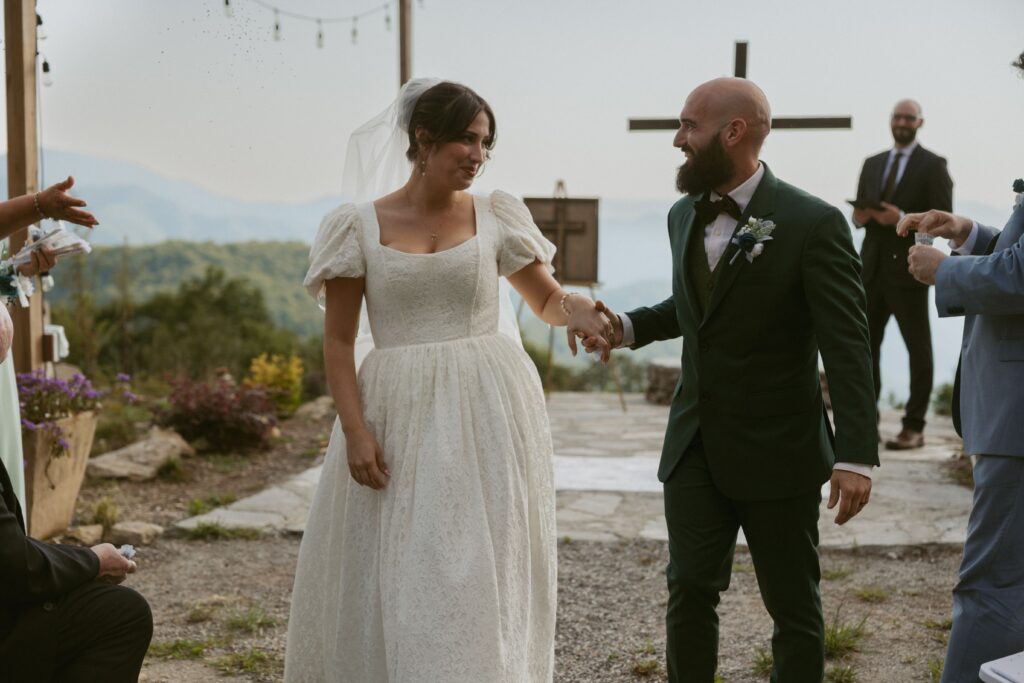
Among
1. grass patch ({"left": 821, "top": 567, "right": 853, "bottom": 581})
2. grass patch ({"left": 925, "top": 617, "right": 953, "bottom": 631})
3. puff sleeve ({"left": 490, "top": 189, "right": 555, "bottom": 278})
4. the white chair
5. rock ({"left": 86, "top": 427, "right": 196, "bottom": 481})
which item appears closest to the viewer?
the white chair

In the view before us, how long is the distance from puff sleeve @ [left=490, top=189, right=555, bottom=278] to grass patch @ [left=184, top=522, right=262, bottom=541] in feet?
9.96

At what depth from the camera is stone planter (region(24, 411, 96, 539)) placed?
5262mm

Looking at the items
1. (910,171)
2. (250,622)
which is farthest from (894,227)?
(250,622)

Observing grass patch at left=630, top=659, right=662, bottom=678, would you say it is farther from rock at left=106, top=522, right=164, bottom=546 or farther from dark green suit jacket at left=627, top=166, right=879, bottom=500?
rock at left=106, top=522, right=164, bottom=546

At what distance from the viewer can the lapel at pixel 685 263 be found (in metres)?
2.89

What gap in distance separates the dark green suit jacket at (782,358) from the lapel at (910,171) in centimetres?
499

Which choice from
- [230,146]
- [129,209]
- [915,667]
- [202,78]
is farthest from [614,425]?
[129,209]

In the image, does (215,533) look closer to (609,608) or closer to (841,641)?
(609,608)

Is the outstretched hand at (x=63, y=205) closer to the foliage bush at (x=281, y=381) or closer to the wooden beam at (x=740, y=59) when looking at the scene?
the wooden beam at (x=740, y=59)

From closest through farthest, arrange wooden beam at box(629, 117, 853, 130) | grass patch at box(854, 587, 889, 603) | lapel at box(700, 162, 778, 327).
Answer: lapel at box(700, 162, 778, 327), grass patch at box(854, 587, 889, 603), wooden beam at box(629, 117, 853, 130)

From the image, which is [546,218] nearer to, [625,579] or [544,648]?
[625,579]

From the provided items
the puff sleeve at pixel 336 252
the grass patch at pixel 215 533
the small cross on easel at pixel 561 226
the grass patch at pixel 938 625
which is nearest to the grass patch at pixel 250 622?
the grass patch at pixel 215 533

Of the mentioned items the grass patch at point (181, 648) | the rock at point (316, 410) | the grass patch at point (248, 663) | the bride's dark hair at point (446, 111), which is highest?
the bride's dark hair at point (446, 111)

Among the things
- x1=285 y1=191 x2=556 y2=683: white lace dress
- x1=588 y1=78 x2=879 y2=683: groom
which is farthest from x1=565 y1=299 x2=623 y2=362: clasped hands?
x1=588 y1=78 x2=879 y2=683: groom
